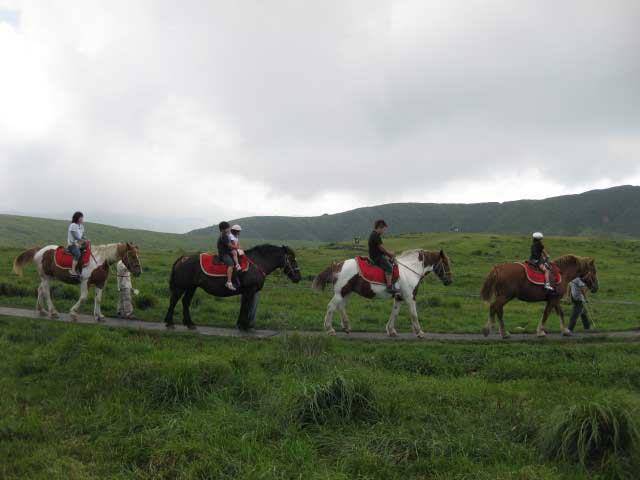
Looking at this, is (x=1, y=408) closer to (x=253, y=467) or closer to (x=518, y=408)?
(x=253, y=467)

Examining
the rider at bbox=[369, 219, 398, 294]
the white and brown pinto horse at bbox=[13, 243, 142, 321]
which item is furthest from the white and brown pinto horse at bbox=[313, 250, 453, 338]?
the white and brown pinto horse at bbox=[13, 243, 142, 321]

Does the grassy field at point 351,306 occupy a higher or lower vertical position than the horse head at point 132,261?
lower

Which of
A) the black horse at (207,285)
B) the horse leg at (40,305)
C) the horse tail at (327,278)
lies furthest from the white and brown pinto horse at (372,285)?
the horse leg at (40,305)

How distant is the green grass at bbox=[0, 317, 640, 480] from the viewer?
5293mm

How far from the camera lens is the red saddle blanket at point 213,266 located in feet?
42.1

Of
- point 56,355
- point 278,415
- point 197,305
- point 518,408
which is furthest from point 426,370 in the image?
point 197,305

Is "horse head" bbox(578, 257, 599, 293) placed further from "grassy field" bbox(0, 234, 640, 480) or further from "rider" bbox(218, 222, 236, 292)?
"rider" bbox(218, 222, 236, 292)

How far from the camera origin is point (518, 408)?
702 cm

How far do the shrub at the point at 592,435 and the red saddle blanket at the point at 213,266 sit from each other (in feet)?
30.1

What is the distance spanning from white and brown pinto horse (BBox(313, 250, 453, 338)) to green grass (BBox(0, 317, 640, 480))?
10.7 feet

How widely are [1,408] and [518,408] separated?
7913mm

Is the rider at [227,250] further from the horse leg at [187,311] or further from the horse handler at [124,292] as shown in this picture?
the horse handler at [124,292]

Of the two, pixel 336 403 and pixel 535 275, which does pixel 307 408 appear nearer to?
pixel 336 403

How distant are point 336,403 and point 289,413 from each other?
2.38ft
